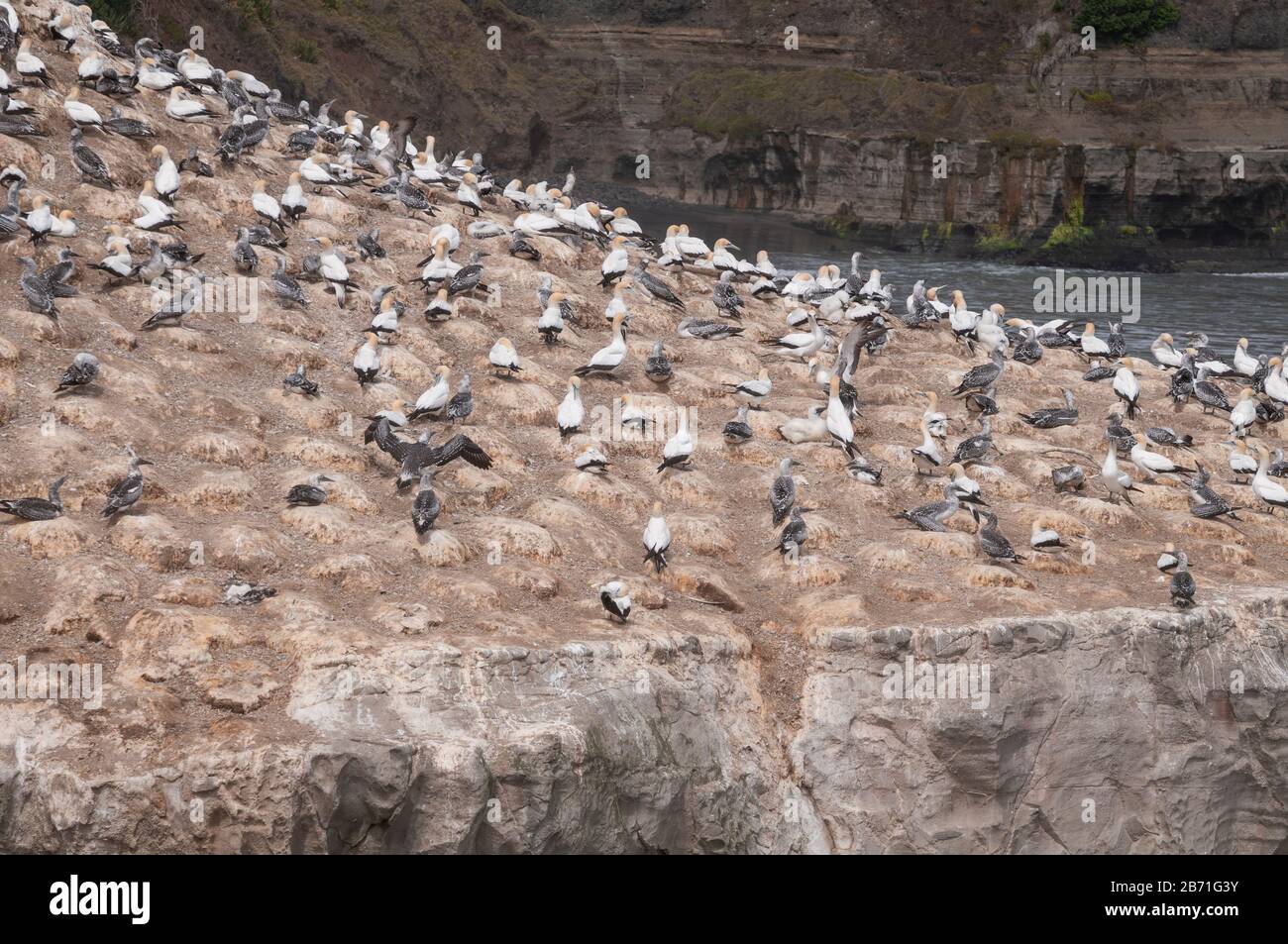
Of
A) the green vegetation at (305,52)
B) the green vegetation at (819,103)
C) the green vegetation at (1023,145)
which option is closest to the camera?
the green vegetation at (1023,145)

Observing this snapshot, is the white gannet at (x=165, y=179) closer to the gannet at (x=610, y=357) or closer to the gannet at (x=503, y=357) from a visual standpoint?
the gannet at (x=503, y=357)

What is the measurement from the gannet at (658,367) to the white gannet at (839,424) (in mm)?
3706

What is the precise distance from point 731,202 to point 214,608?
94.5 m

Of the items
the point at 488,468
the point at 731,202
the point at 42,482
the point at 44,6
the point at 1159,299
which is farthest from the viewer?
the point at 731,202

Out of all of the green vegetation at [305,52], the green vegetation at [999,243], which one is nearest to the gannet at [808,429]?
the green vegetation at [999,243]

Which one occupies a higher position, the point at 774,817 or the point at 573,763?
the point at 573,763

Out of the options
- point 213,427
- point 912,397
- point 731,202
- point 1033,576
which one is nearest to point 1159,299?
point 731,202

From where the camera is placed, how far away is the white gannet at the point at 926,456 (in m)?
24.1

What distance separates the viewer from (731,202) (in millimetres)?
108188

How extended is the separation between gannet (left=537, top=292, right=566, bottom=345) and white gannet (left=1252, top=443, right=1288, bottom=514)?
1290cm

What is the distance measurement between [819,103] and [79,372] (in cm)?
8881

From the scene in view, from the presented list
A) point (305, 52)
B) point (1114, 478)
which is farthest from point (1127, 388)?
point (305, 52)

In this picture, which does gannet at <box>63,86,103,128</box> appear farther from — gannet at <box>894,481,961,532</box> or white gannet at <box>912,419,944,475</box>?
gannet at <box>894,481,961,532</box>

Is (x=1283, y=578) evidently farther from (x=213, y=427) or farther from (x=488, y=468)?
(x=213, y=427)
